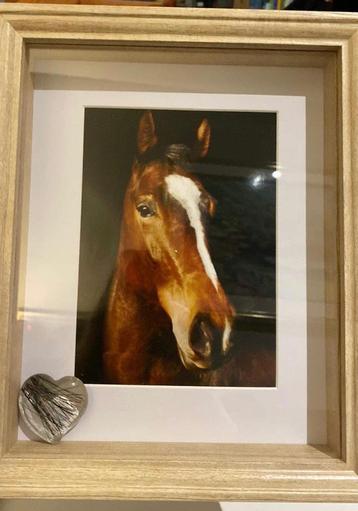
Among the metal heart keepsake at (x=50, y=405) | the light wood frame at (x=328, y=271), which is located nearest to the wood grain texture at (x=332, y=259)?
the light wood frame at (x=328, y=271)

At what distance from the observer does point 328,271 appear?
49 cm

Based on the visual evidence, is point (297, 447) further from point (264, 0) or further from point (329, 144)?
point (264, 0)

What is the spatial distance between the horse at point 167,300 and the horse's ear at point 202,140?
0.12ft

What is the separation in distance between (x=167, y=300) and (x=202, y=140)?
0.17 metres

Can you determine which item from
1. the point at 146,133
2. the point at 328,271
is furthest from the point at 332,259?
the point at 146,133

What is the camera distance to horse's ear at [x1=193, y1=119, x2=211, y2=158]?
0.51m

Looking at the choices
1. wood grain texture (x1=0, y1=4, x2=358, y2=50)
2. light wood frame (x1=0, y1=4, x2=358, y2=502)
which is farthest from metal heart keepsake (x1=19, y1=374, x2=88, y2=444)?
wood grain texture (x1=0, y1=4, x2=358, y2=50)

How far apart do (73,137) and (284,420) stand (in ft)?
1.20

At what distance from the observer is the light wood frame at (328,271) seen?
1.47ft

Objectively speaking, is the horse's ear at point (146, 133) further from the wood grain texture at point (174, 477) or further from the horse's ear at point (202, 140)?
the wood grain texture at point (174, 477)

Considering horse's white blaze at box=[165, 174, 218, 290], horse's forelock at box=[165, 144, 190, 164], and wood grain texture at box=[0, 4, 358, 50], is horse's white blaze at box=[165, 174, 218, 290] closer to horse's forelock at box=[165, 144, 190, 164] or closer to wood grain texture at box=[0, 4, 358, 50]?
horse's forelock at box=[165, 144, 190, 164]

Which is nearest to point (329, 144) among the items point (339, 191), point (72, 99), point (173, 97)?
point (339, 191)

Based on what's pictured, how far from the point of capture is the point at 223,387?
488 millimetres

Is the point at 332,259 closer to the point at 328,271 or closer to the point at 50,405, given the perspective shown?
the point at 328,271
